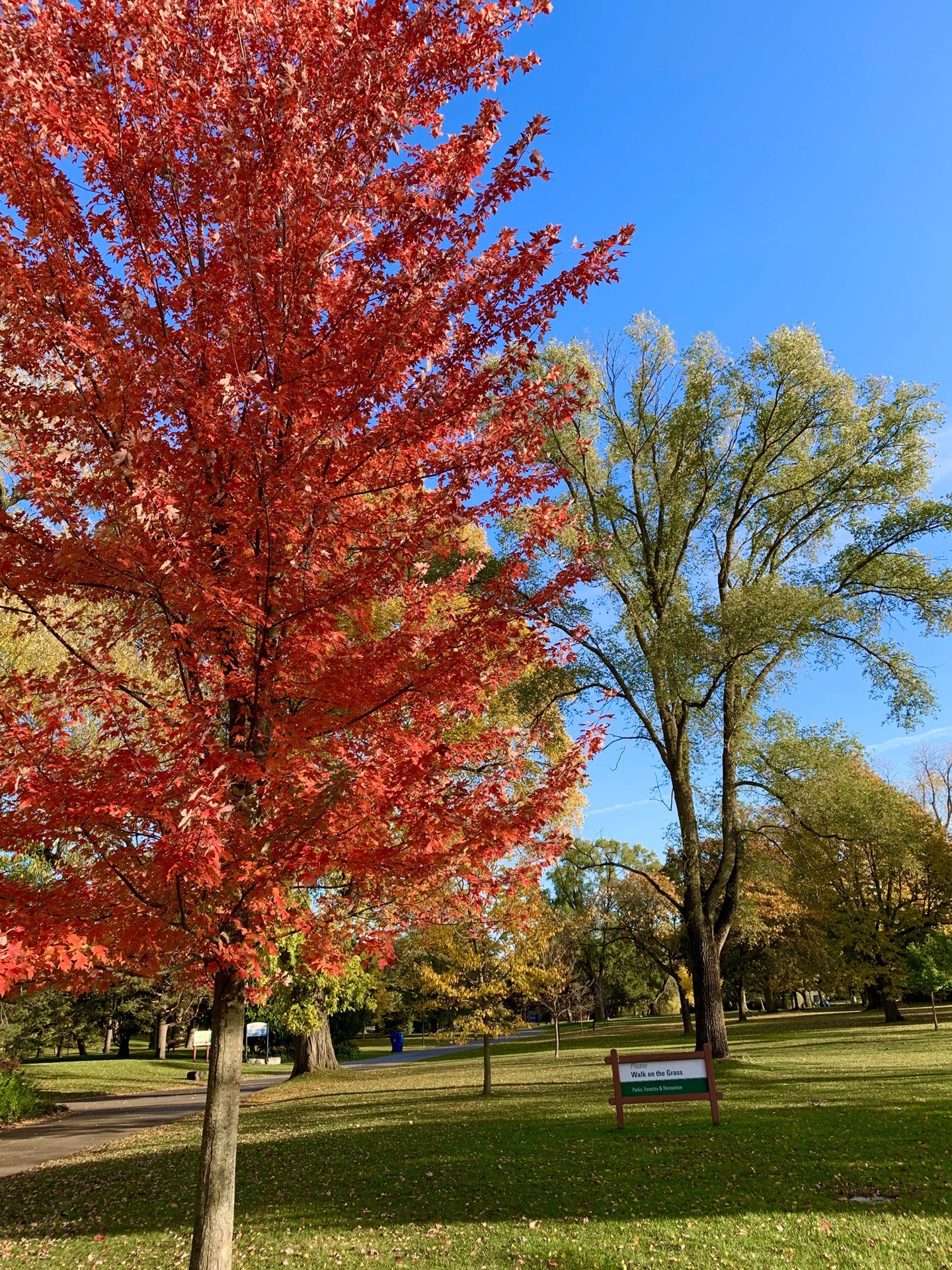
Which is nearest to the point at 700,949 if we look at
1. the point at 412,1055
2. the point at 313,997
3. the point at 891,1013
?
the point at 313,997

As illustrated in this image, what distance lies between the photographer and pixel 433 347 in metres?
5.43

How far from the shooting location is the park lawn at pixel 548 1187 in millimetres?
6531

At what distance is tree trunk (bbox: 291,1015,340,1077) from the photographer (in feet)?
82.5

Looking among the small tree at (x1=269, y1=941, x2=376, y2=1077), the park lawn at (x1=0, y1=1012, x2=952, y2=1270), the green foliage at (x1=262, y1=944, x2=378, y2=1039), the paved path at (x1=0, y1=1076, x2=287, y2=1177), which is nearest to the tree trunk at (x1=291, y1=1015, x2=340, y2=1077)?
the paved path at (x1=0, y1=1076, x2=287, y2=1177)

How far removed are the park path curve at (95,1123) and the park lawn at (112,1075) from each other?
1104mm

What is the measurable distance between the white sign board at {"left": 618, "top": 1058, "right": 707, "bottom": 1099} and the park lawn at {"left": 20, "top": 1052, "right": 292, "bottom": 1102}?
20.4 metres

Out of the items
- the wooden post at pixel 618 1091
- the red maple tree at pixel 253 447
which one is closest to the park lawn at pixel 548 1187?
the wooden post at pixel 618 1091

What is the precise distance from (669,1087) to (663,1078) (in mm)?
154

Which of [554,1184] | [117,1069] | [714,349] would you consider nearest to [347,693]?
[554,1184]

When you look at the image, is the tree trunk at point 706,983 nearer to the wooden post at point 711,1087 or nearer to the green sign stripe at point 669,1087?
the wooden post at point 711,1087

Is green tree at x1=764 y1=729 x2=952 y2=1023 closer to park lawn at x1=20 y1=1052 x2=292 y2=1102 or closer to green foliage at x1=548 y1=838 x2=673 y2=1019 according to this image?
green foliage at x1=548 y1=838 x2=673 y2=1019

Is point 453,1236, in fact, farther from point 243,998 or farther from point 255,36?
point 255,36

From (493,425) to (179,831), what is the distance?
3.67 metres

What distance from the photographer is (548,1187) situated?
836 centimetres
